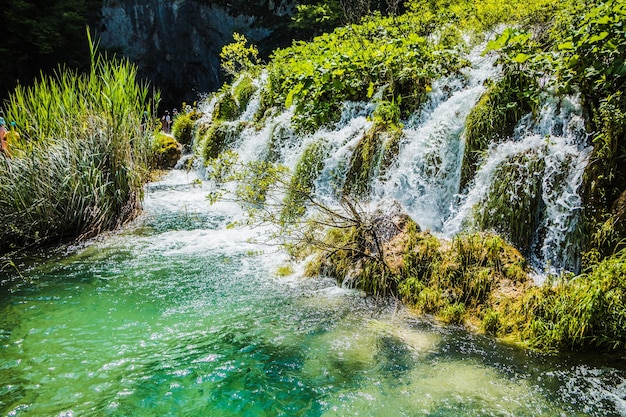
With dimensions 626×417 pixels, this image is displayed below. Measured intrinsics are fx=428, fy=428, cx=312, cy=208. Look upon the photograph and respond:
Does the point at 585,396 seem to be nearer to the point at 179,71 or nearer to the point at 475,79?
the point at 475,79

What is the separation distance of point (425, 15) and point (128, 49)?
21843 mm

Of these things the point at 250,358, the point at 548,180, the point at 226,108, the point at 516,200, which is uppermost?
the point at 226,108

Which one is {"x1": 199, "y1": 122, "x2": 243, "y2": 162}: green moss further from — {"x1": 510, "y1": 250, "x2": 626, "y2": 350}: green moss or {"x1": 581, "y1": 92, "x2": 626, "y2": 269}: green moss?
{"x1": 510, "y1": 250, "x2": 626, "y2": 350}: green moss

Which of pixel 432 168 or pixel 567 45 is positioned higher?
pixel 567 45

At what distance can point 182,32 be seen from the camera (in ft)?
85.9

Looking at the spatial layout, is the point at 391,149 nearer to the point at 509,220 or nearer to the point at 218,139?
the point at 509,220

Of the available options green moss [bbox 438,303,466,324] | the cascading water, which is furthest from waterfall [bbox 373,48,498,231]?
green moss [bbox 438,303,466,324]

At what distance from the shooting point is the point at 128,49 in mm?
25797

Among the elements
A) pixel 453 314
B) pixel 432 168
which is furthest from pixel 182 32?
pixel 453 314

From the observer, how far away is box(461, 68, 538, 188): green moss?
17.5 ft

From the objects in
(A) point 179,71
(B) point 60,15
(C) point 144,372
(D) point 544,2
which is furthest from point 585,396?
(A) point 179,71

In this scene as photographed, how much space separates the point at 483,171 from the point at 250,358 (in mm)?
3341

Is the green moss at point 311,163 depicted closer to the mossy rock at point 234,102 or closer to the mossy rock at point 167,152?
the mossy rock at point 234,102

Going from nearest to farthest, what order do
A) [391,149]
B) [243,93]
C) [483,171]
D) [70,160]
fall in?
[483,171] < [70,160] < [391,149] < [243,93]
